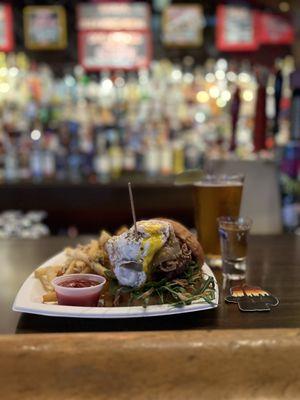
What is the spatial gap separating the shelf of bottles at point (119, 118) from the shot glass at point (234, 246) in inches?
130

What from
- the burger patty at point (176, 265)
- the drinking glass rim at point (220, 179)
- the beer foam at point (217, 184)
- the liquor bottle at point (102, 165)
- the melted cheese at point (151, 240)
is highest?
the drinking glass rim at point (220, 179)

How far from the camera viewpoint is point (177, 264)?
1029 mm

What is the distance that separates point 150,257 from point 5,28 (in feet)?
14.1

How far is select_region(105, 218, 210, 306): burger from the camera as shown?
A: 976mm

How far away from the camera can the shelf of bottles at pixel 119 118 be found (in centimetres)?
472

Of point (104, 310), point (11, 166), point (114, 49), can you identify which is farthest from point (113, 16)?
point (104, 310)

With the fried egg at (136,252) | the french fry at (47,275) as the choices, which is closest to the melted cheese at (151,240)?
the fried egg at (136,252)

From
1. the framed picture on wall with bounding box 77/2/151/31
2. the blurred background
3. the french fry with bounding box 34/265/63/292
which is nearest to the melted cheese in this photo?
the french fry with bounding box 34/265/63/292

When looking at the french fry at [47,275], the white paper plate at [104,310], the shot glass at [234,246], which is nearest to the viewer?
the white paper plate at [104,310]

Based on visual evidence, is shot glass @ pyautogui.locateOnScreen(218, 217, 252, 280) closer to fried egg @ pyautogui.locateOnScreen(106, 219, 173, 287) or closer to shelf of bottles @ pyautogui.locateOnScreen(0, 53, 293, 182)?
fried egg @ pyautogui.locateOnScreen(106, 219, 173, 287)

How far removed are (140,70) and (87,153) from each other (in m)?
1.07

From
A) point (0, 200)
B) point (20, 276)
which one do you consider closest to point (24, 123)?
point (0, 200)

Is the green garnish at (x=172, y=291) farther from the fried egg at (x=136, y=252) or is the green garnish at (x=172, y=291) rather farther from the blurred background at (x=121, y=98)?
the blurred background at (x=121, y=98)

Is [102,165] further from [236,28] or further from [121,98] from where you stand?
[236,28]
